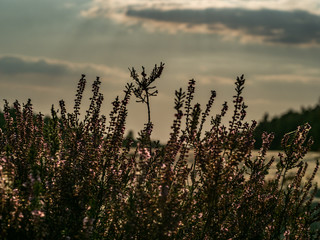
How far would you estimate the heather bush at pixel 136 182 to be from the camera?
12.6 feet

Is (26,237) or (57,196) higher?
(57,196)

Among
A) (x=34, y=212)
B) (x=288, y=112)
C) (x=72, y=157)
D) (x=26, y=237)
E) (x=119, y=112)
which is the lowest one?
(x=26, y=237)

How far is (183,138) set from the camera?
4.58 metres

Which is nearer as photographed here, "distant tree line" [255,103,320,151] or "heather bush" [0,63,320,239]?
"heather bush" [0,63,320,239]

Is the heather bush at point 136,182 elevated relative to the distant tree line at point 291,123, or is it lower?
lower

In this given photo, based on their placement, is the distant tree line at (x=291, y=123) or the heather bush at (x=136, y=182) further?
the distant tree line at (x=291, y=123)

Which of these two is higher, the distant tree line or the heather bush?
the distant tree line

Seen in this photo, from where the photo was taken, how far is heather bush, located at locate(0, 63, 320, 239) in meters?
3.83

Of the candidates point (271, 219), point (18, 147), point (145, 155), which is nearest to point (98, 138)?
point (18, 147)

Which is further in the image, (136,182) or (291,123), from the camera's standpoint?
(291,123)

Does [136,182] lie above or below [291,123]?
below

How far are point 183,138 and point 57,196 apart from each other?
1272 mm

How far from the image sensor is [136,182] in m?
3.79

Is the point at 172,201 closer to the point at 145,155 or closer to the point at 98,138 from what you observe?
the point at 145,155
